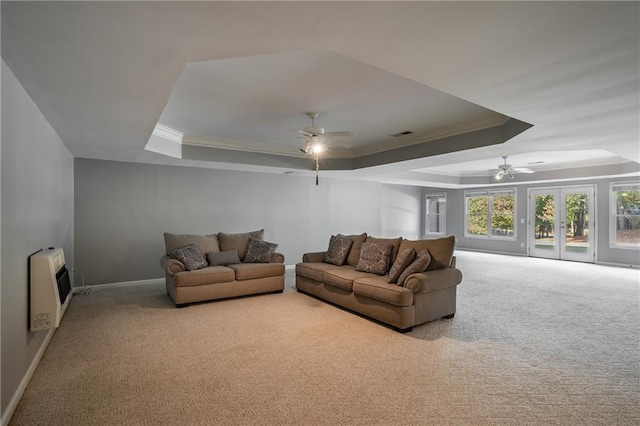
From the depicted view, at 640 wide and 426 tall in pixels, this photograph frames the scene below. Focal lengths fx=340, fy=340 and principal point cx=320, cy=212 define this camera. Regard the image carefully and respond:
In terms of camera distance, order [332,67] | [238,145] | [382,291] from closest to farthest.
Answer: [332,67] < [382,291] < [238,145]

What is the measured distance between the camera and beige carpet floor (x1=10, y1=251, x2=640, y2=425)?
2.33m

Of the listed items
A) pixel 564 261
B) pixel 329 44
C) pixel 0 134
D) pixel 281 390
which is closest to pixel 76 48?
pixel 0 134

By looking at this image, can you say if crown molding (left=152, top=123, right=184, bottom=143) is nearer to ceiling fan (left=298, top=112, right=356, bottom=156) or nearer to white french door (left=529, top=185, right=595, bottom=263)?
ceiling fan (left=298, top=112, right=356, bottom=156)

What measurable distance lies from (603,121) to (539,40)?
7.44 ft

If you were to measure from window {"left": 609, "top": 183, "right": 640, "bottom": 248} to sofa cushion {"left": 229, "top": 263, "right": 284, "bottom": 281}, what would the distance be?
875 cm

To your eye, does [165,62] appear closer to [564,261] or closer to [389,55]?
[389,55]

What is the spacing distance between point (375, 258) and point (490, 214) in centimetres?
839

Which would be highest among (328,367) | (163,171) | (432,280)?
(163,171)

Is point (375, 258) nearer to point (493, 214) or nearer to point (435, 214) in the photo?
point (493, 214)

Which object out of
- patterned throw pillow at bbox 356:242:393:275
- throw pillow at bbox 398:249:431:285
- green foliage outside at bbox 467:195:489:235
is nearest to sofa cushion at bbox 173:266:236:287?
patterned throw pillow at bbox 356:242:393:275

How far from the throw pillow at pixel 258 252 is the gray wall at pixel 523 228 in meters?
8.47

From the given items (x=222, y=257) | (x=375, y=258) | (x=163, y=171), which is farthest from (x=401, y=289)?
(x=163, y=171)

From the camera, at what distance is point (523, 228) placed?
10609mm

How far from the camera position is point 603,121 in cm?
359
